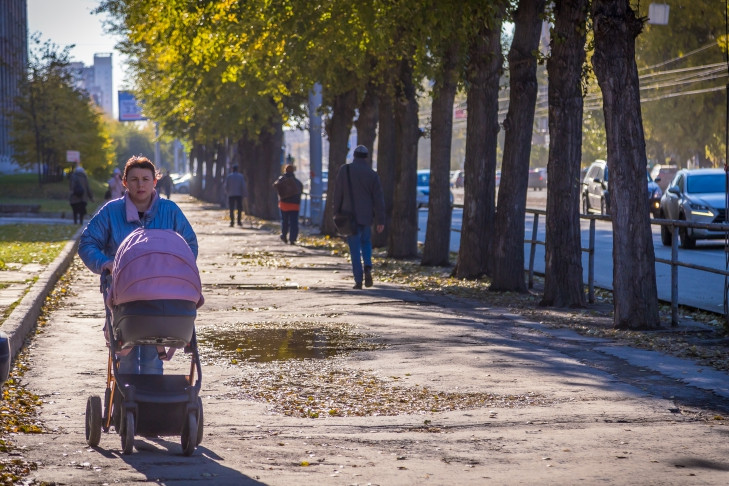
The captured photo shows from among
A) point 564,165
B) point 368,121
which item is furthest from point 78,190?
point 564,165

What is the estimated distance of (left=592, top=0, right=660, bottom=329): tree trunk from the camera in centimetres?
1317

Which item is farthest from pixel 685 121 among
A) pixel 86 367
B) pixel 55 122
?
pixel 86 367

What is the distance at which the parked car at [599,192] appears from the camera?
40.4m

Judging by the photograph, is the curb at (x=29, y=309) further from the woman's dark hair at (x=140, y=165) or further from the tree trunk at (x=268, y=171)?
the tree trunk at (x=268, y=171)

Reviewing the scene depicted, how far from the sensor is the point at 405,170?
24.8m

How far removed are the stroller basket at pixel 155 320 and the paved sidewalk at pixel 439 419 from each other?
637 millimetres

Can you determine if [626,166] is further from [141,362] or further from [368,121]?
[368,121]

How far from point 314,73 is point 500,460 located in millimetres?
20809

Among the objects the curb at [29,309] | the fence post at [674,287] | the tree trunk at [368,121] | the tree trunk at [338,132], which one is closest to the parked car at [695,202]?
the tree trunk at [368,121]

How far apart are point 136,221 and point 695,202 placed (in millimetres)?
22534

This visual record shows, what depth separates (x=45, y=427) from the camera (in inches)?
317

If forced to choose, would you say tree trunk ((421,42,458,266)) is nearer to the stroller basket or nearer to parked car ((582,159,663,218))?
the stroller basket

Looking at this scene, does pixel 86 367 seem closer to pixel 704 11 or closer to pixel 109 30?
pixel 704 11

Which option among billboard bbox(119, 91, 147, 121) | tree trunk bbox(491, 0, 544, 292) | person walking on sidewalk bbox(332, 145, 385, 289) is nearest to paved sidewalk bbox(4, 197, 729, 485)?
tree trunk bbox(491, 0, 544, 292)
